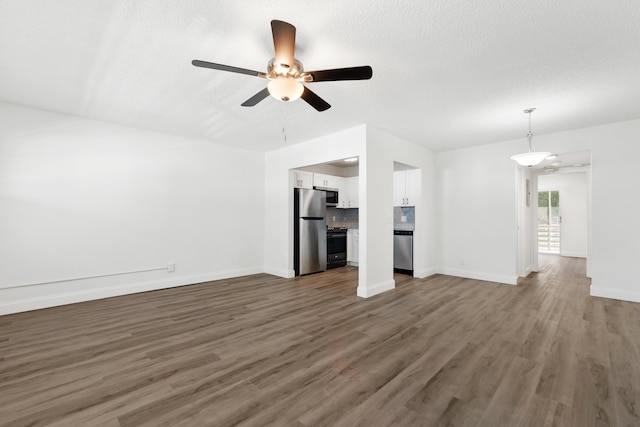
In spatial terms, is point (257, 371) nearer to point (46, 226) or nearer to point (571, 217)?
point (46, 226)

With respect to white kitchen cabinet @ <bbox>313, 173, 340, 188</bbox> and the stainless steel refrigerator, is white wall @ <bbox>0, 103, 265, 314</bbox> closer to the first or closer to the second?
the stainless steel refrigerator

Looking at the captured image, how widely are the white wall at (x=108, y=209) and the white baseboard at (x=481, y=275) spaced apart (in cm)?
409

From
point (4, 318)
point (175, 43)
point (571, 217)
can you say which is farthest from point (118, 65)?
point (571, 217)

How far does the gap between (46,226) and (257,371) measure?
366 cm

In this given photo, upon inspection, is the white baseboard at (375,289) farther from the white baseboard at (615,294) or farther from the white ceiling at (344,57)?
the white baseboard at (615,294)

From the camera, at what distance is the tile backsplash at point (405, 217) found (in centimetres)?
571

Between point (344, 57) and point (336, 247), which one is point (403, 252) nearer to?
point (336, 247)

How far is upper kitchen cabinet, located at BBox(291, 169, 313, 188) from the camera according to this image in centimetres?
567

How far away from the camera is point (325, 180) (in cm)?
638

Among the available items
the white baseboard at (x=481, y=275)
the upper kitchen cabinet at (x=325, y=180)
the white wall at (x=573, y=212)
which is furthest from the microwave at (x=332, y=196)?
the white wall at (x=573, y=212)

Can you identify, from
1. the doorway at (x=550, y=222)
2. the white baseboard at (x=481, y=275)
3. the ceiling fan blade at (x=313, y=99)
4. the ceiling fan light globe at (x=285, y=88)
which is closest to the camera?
the ceiling fan light globe at (x=285, y=88)

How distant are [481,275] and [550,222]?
5.79 m

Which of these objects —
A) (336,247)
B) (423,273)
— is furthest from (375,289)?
(336,247)

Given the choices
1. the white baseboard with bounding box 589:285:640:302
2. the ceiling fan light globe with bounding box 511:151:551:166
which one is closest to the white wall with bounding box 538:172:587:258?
the white baseboard with bounding box 589:285:640:302
